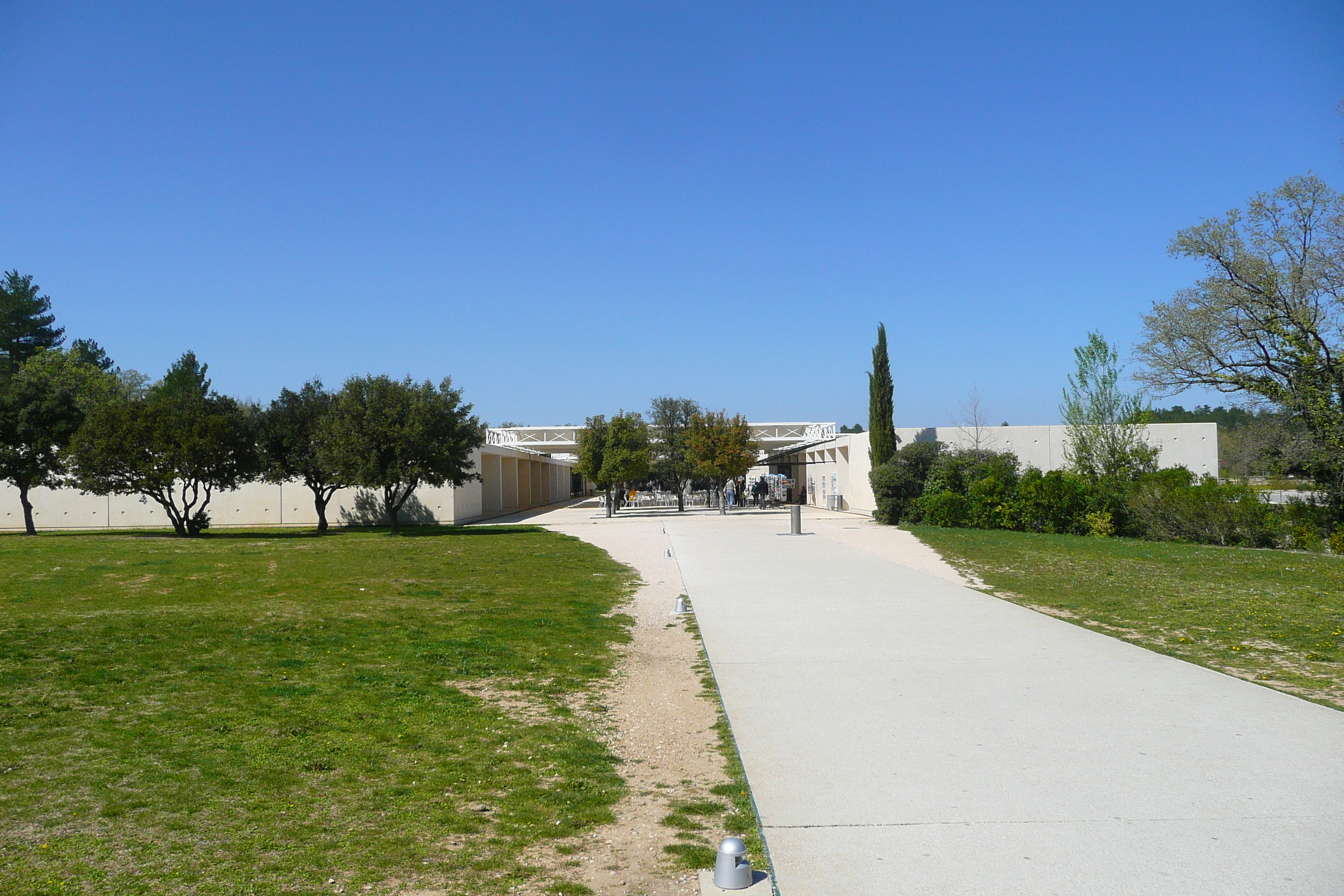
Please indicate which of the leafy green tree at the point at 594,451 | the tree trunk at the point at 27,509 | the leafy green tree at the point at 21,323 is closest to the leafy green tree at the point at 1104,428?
the leafy green tree at the point at 594,451

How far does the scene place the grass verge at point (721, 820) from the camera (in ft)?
12.3

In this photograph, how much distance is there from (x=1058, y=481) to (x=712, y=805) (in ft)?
71.6

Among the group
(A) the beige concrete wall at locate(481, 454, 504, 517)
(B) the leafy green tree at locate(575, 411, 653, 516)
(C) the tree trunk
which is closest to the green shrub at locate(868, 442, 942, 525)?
(B) the leafy green tree at locate(575, 411, 653, 516)

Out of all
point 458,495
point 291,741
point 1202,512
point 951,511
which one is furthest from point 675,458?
point 291,741

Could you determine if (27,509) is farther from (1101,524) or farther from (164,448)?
(1101,524)

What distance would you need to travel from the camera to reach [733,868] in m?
3.37

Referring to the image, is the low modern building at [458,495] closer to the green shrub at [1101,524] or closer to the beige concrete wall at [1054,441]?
the beige concrete wall at [1054,441]

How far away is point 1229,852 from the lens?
3.49 metres

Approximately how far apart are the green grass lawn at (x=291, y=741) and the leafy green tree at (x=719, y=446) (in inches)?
1105

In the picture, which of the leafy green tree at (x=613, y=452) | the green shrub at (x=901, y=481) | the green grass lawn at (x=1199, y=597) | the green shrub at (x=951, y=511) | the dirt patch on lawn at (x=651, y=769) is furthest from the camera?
the leafy green tree at (x=613, y=452)

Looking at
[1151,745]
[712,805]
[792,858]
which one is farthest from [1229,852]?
[712,805]

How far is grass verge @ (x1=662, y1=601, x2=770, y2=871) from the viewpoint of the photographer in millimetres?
3760

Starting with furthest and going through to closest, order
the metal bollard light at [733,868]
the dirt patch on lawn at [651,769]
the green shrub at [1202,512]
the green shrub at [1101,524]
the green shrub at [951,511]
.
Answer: the green shrub at [951,511] < the green shrub at [1101,524] < the green shrub at [1202,512] < the dirt patch on lawn at [651,769] < the metal bollard light at [733,868]

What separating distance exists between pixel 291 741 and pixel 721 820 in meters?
2.98
